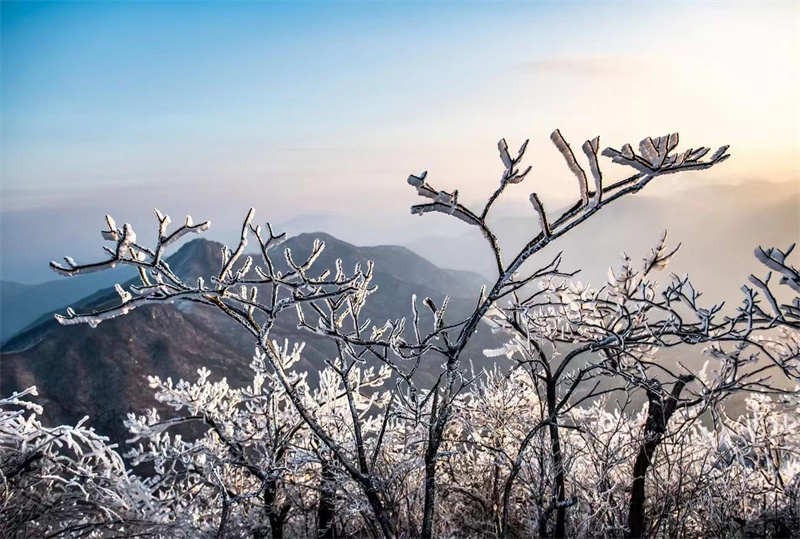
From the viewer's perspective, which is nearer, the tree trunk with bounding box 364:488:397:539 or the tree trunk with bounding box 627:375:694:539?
the tree trunk with bounding box 364:488:397:539

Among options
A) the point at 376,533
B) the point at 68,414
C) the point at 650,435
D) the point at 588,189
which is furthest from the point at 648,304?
the point at 68,414

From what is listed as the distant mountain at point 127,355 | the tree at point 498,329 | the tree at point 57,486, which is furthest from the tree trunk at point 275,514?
the distant mountain at point 127,355

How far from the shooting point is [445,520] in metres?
4.62

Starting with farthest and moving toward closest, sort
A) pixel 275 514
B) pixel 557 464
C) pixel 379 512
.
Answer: pixel 275 514 → pixel 557 464 → pixel 379 512

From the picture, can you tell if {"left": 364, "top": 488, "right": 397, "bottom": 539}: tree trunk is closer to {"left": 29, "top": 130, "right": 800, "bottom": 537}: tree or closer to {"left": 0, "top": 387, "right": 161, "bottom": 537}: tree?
{"left": 29, "top": 130, "right": 800, "bottom": 537}: tree

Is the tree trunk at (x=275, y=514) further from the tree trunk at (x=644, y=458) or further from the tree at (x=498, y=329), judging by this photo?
the tree trunk at (x=644, y=458)

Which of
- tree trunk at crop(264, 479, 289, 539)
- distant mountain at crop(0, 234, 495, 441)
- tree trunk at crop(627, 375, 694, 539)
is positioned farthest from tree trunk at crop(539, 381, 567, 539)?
distant mountain at crop(0, 234, 495, 441)

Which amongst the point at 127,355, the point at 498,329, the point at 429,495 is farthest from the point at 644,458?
the point at 127,355

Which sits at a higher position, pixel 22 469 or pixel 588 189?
pixel 588 189

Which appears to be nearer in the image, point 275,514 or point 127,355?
point 275,514

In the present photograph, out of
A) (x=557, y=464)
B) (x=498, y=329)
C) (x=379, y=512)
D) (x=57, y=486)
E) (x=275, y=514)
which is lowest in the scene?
(x=275, y=514)

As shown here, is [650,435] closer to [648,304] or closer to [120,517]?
[648,304]

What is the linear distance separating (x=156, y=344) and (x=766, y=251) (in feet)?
98.1

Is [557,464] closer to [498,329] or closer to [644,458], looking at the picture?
[644,458]
